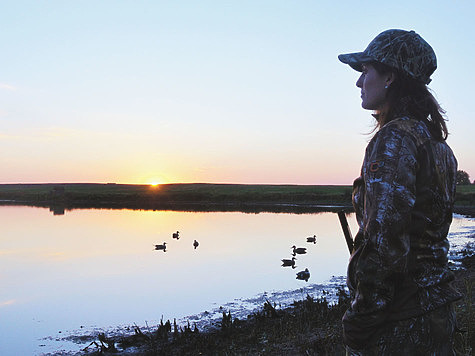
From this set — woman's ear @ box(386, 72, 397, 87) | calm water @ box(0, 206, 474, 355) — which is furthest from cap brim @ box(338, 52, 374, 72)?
calm water @ box(0, 206, 474, 355)

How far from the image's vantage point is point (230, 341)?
10.1m

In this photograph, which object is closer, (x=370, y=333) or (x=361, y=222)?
(x=370, y=333)

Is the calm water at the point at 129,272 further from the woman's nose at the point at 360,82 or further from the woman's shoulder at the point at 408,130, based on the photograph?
the woman's shoulder at the point at 408,130

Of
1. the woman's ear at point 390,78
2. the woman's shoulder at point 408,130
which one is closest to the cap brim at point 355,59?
the woman's ear at point 390,78

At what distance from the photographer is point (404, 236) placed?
201 centimetres

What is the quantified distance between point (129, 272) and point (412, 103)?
19.6 metres

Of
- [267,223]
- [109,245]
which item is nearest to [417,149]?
[109,245]

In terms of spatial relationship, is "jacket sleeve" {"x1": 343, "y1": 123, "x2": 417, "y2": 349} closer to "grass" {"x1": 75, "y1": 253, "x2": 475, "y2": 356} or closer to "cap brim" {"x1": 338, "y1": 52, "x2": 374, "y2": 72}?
"cap brim" {"x1": 338, "y1": 52, "x2": 374, "y2": 72}

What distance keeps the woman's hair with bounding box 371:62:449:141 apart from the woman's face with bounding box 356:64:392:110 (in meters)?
0.02

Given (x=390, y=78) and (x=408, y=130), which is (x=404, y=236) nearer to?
(x=408, y=130)

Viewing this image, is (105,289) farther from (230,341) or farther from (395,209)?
(395,209)

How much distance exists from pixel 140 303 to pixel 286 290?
17.0 feet

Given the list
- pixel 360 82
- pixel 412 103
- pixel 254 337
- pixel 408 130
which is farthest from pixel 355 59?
pixel 254 337

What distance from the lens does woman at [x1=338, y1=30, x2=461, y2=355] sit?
6.56 feet
